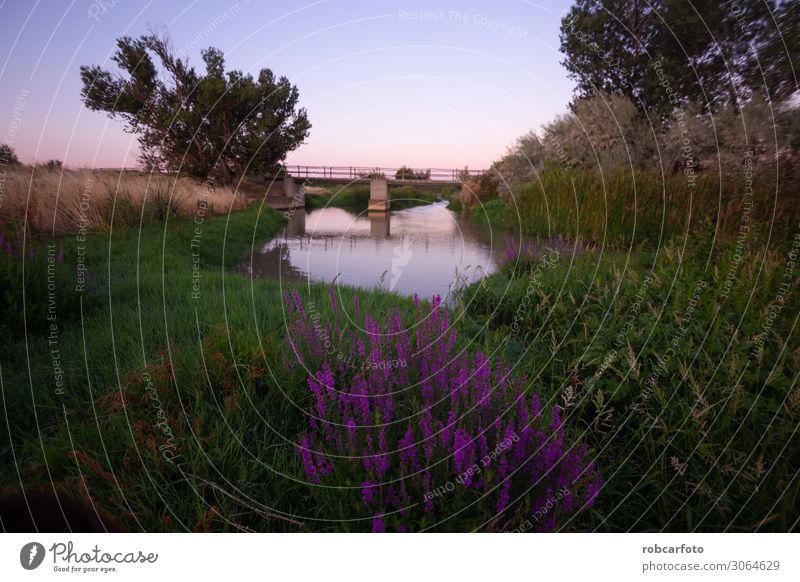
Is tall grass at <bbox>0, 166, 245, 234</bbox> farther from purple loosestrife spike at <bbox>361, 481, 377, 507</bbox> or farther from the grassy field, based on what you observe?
purple loosestrife spike at <bbox>361, 481, 377, 507</bbox>

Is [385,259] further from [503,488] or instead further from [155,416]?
[503,488]

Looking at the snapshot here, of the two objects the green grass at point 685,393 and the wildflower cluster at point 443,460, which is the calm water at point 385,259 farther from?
the wildflower cluster at point 443,460

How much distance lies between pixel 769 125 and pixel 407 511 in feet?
12.3

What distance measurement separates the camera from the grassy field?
1978 millimetres

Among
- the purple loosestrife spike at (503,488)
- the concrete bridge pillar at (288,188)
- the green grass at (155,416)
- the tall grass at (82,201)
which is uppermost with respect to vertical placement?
the concrete bridge pillar at (288,188)

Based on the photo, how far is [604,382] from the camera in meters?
3.15

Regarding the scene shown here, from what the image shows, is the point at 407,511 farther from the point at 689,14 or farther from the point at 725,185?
the point at 725,185

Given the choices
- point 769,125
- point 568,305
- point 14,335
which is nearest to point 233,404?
point 14,335

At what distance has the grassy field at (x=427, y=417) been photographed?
6.49 ft

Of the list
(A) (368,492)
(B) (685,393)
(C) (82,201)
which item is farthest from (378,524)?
(C) (82,201)

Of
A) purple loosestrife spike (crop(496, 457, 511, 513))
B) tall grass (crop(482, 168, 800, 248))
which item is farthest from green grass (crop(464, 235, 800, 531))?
tall grass (crop(482, 168, 800, 248))

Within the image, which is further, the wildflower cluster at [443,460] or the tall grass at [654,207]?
the tall grass at [654,207]

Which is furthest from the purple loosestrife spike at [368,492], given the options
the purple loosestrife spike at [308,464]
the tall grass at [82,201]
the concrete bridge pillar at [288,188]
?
the concrete bridge pillar at [288,188]

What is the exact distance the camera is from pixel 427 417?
2.03 meters
